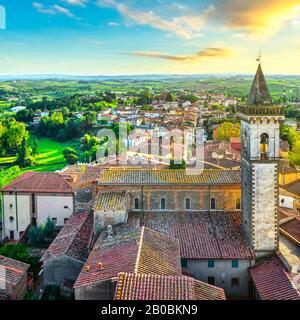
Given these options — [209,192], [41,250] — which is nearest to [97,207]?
[209,192]

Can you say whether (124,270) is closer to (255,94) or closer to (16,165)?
(255,94)

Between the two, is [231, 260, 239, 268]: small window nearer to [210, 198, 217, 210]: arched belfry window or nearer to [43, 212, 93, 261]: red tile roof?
[210, 198, 217, 210]: arched belfry window

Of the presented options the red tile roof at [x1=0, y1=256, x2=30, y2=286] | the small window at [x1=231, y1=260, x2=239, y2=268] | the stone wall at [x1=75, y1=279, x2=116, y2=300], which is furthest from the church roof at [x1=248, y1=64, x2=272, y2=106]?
the red tile roof at [x1=0, y1=256, x2=30, y2=286]

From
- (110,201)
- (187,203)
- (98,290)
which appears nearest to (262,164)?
(187,203)

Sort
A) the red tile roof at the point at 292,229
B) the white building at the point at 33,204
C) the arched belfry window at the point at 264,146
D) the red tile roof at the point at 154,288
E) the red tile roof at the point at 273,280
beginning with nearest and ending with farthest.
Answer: the red tile roof at the point at 154,288, the red tile roof at the point at 273,280, the arched belfry window at the point at 264,146, the red tile roof at the point at 292,229, the white building at the point at 33,204

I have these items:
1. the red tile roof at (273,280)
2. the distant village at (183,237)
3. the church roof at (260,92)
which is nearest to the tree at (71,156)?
the distant village at (183,237)

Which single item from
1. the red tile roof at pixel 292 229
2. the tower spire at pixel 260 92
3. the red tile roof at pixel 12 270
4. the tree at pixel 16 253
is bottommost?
the tree at pixel 16 253

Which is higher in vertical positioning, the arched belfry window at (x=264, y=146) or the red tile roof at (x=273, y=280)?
the arched belfry window at (x=264, y=146)

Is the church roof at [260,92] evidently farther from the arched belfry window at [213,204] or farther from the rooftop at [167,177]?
the arched belfry window at [213,204]
